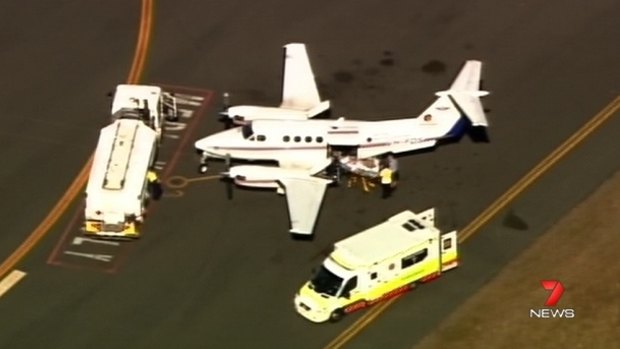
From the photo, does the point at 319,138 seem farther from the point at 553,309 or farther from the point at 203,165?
the point at 553,309

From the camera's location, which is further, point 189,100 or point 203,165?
point 189,100

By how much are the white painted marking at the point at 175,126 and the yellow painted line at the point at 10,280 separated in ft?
39.0

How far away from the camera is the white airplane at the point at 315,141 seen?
6047 centimetres

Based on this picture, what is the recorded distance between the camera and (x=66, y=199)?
6169cm

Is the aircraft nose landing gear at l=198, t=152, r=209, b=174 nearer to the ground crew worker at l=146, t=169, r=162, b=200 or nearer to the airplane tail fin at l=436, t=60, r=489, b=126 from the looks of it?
the ground crew worker at l=146, t=169, r=162, b=200

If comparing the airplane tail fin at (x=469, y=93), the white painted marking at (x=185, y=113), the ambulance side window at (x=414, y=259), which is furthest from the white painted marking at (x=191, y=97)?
the ambulance side window at (x=414, y=259)

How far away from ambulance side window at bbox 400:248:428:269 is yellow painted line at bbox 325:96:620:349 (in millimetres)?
1815

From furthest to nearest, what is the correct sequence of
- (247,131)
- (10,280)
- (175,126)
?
(175,126) < (247,131) < (10,280)

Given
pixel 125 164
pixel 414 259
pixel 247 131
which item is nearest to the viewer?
pixel 414 259

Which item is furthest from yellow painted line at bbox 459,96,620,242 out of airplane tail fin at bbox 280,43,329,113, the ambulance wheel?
airplane tail fin at bbox 280,43,329,113

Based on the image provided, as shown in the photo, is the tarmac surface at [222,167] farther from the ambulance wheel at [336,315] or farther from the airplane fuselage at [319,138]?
the airplane fuselage at [319,138]

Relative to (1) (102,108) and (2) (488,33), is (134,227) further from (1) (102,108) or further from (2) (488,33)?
(2) (488,33)

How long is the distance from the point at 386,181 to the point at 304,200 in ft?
14.2

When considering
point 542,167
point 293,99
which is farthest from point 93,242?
point 542,167
